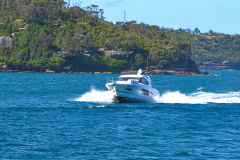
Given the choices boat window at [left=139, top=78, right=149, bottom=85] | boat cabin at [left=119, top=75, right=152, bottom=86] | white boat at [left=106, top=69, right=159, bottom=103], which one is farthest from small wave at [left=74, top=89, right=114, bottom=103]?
boat window at [left=139, top=78, right=149, bottom=85]

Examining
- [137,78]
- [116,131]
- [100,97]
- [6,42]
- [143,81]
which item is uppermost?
[6,42]

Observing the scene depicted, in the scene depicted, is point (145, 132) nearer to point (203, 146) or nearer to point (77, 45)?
point (203, 146)

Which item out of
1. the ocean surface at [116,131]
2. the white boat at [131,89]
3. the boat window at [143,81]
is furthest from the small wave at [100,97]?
the boat window at [143,81]

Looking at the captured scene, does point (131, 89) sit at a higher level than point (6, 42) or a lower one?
lower

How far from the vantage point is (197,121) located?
37.9 metres

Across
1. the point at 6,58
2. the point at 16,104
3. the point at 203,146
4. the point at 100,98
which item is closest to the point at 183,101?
the point at 100,98

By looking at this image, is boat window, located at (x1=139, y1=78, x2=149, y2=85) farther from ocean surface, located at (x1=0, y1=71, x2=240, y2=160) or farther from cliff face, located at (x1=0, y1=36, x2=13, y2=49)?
cliff face, located at (x1=0, y1=36, x2=13, y2=49)

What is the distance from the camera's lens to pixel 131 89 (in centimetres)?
4881

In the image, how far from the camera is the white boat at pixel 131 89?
4834 cm

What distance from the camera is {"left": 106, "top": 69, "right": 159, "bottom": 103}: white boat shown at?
159ft

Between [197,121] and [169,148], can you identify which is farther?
[197,121]

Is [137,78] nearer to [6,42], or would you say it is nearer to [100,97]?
[100,97]

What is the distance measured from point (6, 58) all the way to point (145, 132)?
14757cm

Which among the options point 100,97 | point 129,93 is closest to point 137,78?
point 129,93
